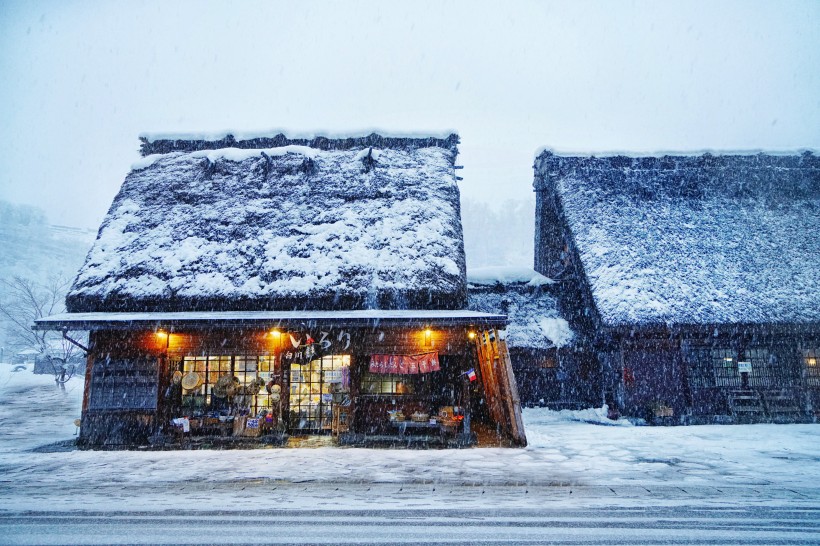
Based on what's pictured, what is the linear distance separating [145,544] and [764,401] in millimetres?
16036

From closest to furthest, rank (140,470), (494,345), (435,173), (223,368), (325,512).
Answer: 1. (325,512)
2. (140,470)
3. (494,345)
4. (223,368)
5. (435,173)

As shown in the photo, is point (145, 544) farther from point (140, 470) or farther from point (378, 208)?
point (378, 208)

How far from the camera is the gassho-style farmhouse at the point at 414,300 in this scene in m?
11.3

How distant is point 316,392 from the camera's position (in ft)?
40.9

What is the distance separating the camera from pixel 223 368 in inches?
478

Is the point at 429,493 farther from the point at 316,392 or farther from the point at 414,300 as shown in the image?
the point at 316,392

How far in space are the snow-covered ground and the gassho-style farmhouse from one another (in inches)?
58.3

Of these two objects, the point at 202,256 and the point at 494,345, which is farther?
the point at 202,256

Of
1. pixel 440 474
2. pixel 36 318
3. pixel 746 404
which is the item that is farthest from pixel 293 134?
pixel 36 318

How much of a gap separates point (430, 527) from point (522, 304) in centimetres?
1202

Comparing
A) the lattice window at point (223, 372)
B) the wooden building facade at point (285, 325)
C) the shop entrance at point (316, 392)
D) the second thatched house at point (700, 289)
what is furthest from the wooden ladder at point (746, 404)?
the lattice window at point (223, 372)

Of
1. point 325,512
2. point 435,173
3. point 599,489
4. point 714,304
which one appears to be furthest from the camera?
point 435,173

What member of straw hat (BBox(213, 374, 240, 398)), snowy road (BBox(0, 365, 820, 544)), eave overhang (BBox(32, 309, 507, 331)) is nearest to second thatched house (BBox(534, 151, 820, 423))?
snowy road (BBox(0, 365, 820, 544))

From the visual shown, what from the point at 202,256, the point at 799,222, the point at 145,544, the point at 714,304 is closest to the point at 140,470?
the point at 145,544
